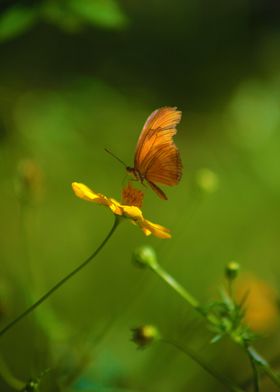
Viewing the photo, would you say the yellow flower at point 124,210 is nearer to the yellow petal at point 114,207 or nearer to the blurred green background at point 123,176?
the yellow petal at point 114,207

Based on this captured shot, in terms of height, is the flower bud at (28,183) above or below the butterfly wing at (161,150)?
below

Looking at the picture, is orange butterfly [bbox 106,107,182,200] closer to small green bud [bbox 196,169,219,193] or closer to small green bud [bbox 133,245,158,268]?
small green bud [bbox 133,245,158,268]

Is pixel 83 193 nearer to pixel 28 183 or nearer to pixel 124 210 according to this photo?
pixel 124 210

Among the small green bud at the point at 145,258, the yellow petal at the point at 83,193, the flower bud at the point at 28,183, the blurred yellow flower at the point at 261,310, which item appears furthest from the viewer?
the blurred yellow flower at the point at 261,310

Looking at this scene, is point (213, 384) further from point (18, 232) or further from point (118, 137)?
point (118, 137)

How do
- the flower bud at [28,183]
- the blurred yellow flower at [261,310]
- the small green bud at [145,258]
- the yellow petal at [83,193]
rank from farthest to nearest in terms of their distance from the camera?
the blurred yellow flower at [261,310]
the flower bud at [28,183]
the small green bud at [145,258]
the yellow petal at [83,193]

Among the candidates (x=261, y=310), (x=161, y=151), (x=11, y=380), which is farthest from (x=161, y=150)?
(x=261, y=310)

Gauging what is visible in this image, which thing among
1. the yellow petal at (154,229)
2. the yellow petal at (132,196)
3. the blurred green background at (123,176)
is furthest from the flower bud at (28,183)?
the yellow petal at (154,229)
